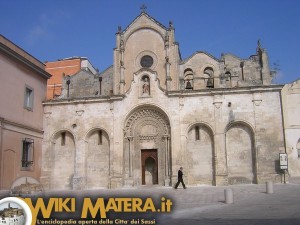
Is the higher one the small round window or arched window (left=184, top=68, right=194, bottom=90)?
the small round window

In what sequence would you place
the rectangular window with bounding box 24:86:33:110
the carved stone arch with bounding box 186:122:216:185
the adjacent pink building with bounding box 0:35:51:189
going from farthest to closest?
1. the rectangular window with bounding box 24:86:33:110
2. the carved stone arch with bounding box 186:122:216:185
3. the adjacent pink building with bounding box 0:35:51:189

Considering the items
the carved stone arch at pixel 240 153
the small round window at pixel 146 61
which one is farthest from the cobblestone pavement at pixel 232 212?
the small round window at pixel 146 61

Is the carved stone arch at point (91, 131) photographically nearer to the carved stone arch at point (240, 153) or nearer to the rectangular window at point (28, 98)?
the rectangular window at point (28, 98)

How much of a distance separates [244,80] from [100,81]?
12.8 m

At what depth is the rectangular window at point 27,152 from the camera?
83.5 feet

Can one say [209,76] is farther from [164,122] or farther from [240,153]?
[240,153]

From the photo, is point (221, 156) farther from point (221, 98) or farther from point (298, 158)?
point (298, 158)

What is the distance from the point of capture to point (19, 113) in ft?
81.9

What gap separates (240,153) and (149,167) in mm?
7260

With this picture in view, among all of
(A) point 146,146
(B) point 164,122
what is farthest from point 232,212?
(A) point 146,146

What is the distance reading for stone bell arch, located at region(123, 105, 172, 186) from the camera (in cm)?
2700

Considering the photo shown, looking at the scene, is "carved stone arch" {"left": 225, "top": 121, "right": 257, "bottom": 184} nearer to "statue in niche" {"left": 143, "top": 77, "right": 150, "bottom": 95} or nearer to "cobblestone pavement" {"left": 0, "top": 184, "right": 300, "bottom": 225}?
"statue in niche" {"left": 143, "top": 77, "right": 150, "bottom": 95}

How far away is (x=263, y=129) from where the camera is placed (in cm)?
2552

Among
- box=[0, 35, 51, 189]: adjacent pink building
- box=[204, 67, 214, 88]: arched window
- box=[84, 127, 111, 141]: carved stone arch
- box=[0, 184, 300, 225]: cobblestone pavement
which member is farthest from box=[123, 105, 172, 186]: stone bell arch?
box=[0, 184, 300, 225]: cobblestone pavement
